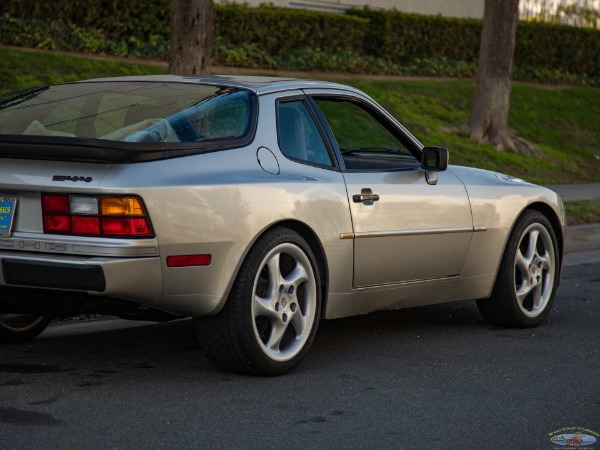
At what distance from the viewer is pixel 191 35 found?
39.1 ft

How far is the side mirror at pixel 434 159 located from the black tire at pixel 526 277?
96 centimetres

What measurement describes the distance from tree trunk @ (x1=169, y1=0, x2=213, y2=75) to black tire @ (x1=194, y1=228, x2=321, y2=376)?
664 cm

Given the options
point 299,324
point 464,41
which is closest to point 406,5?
point 464,41

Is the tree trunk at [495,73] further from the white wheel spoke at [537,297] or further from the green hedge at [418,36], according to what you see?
the white wheel spoke at [537,297]

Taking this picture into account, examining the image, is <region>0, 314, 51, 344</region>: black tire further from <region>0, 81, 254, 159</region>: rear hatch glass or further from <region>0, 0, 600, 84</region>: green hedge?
<region>0, 0, 600, 84</region>: green hedge

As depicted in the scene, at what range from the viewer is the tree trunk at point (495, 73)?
59.7ft

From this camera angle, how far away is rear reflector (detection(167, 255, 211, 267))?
16.3 feet

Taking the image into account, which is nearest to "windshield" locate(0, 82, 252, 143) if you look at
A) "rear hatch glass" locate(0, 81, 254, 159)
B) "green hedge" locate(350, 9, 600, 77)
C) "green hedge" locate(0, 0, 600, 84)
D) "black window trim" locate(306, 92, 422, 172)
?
"rear hatch glass" locate(0, 81, 254, 159)

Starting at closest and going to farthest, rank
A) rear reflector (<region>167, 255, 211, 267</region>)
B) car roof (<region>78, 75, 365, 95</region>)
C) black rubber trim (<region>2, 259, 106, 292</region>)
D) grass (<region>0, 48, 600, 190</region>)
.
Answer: black rubber trim (<region>2, 259, 106, 292</region>) → rear reflector (<region>167, 255, 211, 267</region>) → car roof (<region>78, 75, 365, 95</region>) → grass (<region>0, 48, 600, 190</region>)

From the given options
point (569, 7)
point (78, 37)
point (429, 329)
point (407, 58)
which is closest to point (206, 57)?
point (429, 329)

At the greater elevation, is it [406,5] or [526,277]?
[406,5]

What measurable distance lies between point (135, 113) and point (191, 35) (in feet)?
21.3

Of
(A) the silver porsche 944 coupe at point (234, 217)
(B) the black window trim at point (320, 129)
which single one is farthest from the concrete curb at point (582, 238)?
(B) the black window trim at point (320, 129)

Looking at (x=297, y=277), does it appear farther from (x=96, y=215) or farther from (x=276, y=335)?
(x=96, y=215)
